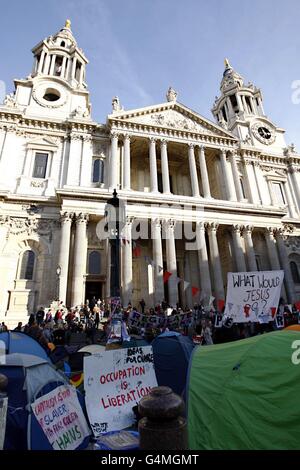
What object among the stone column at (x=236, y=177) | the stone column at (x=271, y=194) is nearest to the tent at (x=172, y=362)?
the stone column at (x=236, y=177)

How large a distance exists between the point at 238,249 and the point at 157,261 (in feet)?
25.1

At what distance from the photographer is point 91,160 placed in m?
24.7

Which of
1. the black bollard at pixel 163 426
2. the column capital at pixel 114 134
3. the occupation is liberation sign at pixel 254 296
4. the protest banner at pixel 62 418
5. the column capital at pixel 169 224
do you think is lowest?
the protest banner at pixel 62 418

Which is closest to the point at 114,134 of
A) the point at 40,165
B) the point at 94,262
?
the point at 40,165

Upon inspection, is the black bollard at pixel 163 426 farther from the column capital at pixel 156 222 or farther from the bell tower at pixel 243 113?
the bell tower at pixel 243 113

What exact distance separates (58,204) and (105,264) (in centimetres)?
632

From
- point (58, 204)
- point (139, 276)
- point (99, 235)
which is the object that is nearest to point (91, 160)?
point (58, 204)

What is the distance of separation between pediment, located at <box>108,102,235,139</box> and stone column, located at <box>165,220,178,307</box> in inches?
436

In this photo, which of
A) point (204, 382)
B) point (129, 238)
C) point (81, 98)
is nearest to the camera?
point (204, 382)

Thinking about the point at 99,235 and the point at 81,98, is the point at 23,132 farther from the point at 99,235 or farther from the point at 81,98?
the point at 99,235

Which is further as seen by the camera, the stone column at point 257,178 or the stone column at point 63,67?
the stone column at point 63,67

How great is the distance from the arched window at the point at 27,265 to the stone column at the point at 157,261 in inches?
370

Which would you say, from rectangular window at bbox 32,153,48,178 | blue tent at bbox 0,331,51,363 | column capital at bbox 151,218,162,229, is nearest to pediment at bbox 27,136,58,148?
rectangular window at bbox 32,153,48,178

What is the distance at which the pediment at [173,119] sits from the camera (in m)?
26.1
